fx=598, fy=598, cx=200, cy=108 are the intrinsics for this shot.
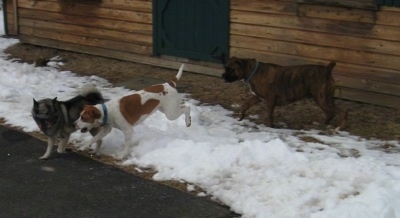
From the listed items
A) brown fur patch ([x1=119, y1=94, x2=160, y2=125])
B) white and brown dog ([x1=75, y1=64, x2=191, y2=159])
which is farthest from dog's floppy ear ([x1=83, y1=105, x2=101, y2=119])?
brown fur patch ([x1=119, y1=94, x2=160, y2=125])

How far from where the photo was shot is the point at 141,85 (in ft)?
32.8

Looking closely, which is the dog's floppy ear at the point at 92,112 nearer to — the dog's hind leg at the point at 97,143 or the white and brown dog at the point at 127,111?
the white and brown dog at the point at 127,111

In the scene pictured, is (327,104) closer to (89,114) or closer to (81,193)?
(89,114)

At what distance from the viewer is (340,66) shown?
28.6 feet

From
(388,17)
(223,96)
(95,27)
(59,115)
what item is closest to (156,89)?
(59,115)

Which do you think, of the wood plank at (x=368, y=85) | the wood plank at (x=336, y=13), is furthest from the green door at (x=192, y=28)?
the wood plank at (x=368, y=85)

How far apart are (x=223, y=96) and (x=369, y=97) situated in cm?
220

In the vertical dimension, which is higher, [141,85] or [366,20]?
[366,20]

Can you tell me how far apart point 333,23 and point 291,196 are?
4068mm

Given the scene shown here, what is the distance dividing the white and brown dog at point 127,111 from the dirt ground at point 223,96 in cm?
42

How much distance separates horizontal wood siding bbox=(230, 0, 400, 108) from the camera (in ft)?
27.0

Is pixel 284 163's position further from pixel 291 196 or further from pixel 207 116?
pixel 207 116

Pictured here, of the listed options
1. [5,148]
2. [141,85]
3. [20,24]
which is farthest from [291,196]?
[20,24]

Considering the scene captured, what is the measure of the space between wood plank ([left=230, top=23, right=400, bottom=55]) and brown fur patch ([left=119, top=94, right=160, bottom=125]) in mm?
3277
